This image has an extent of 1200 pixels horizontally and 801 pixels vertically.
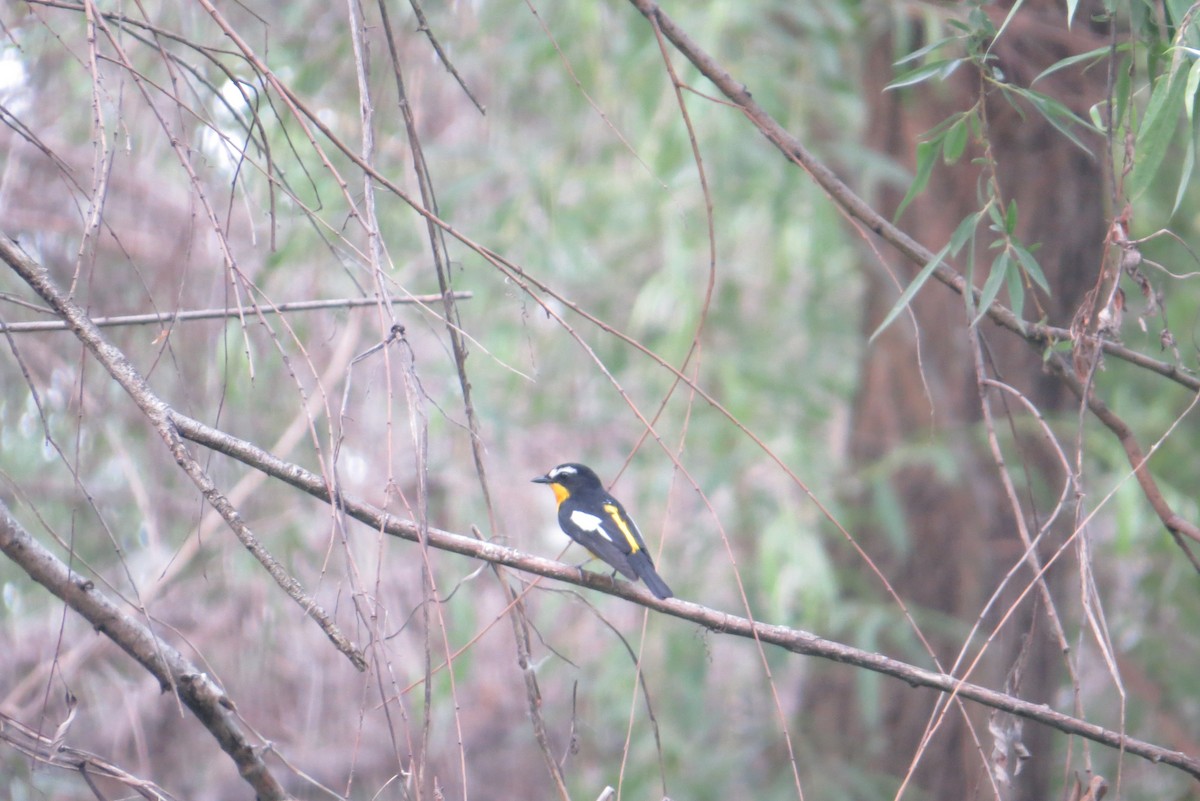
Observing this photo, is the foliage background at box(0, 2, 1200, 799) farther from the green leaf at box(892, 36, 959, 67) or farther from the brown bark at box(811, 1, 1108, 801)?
the green leaf at box(892, 36, 959, 67)

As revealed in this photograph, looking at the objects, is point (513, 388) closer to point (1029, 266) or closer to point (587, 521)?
point (587, 521)

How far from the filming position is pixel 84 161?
5.11 meters

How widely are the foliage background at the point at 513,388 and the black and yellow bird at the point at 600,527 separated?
0.30 m

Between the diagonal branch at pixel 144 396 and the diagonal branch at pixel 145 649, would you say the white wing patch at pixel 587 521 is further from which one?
the diagonal branch at pixel 144 396

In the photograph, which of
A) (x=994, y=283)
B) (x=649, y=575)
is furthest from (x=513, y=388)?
(x=994, y=283)

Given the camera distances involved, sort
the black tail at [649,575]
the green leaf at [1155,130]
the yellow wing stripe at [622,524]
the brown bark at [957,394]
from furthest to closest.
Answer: the brown bark at [957,394], the yellow wing stripe at [622,524], the black tail at [649,575], the green leaf at [1155,130]

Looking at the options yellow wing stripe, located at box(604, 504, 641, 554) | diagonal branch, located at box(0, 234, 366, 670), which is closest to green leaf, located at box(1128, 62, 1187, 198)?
diagonal branch, located at box(0, 234, 366, 670)

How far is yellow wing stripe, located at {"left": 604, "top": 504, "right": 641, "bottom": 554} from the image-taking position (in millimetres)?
3570

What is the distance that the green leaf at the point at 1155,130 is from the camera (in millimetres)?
1929

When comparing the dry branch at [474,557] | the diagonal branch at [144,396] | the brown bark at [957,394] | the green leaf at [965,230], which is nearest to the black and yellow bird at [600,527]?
the dry branch at [474,557]

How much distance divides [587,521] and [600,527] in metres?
0.11

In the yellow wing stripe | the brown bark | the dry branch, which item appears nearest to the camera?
the dry branch

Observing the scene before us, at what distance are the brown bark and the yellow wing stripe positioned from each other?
6.01 ft

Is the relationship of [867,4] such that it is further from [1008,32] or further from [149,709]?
[149,709]
